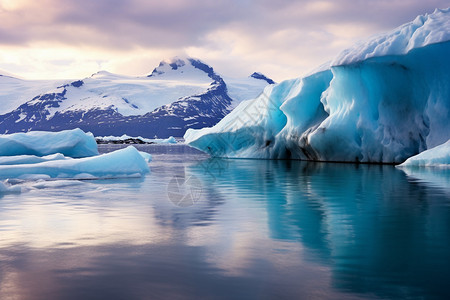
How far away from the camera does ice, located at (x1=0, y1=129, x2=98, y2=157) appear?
67.1ft

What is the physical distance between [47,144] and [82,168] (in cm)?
963

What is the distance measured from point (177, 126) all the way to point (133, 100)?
83.3 ft

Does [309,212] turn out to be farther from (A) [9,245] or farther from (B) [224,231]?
(A) [9,245]

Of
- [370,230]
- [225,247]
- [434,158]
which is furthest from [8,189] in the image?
[434,158]

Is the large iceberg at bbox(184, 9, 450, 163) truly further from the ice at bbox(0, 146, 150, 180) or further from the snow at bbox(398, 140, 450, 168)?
the ice at bbox(0, 146, 150, 180)

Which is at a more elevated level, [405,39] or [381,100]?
[405,39]

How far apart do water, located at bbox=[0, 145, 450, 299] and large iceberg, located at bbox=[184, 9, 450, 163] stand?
10068 mm

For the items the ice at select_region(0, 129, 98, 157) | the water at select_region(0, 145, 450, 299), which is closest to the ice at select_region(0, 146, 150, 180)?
the water at select_region(0, 145, 450, 299)

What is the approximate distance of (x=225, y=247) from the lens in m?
4.69

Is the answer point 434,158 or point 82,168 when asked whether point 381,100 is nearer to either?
point 434,158

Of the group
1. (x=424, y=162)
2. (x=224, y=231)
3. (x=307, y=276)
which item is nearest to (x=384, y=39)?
(x=424, y=162)

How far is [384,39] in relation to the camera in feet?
61.0

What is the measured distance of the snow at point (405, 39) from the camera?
55.5 ft

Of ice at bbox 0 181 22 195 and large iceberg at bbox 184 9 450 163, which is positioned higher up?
large iceberg at bbox 184 9 450 163
